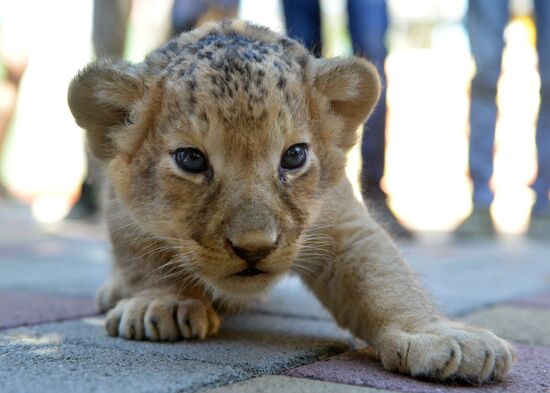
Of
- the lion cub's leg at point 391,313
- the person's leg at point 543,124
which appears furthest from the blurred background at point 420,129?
the lion cub's leg at point 391,313

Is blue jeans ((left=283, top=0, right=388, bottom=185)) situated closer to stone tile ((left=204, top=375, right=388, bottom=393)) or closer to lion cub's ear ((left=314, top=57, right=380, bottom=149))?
lion cub's ear ((left=314, top=57, right=380, bottom=149))

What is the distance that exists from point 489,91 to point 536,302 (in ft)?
12.5

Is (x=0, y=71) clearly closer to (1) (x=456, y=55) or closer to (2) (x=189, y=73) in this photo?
(1) (x=456, y=55)

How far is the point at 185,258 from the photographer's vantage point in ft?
7.80

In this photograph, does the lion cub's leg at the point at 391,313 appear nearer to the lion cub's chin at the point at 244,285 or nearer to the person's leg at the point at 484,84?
the lion cub's chin at the point at 244,285

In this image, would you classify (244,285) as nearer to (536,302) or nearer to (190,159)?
(190,159)

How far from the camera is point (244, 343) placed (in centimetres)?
249

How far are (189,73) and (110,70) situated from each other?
0.95 ft

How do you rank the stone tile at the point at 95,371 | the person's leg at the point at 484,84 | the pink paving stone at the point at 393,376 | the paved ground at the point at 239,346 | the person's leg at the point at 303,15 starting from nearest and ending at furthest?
1. the stone tile at the point at 95,371
2. the paved ground at the point at 239,346
3. the pink paving stone at the point at 393,376
4. the person's leg at the point at 303,15
5. the person's leg at the point at 484,84

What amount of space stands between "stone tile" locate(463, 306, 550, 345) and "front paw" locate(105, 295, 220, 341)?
97 cm

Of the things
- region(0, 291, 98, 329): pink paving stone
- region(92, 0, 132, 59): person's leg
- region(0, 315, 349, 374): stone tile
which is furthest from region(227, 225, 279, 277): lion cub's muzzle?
region(92, 0, 132, 59): person's leg

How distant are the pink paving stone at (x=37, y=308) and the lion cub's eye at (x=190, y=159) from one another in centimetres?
82

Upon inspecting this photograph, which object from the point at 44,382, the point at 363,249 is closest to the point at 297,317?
the point at 363,249

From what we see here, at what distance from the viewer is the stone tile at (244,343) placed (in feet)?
7.26
